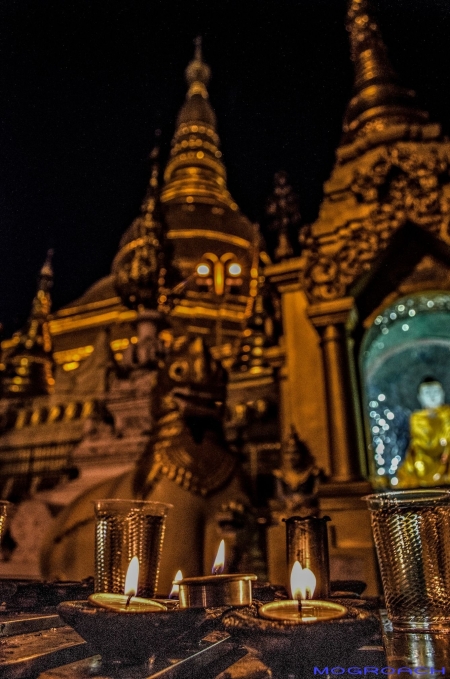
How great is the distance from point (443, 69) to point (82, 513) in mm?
5274

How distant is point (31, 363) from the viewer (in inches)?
541

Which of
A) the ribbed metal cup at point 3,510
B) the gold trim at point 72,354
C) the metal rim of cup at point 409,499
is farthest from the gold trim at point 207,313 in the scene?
the metal rim of cup at point 409,499

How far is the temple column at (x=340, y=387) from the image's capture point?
4691 millimetres

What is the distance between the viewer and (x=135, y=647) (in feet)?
3.19

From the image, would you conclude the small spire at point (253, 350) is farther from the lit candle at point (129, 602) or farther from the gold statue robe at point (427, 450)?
the lit candle at point (129, 602)

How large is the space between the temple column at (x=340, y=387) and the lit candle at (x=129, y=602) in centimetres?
364

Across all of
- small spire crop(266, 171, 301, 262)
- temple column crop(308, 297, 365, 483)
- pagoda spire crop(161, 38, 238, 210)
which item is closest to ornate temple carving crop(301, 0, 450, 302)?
temple column crop(308, 297, 365, 483)

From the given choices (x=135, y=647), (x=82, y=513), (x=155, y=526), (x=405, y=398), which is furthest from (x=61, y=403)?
(x=135, y=647)

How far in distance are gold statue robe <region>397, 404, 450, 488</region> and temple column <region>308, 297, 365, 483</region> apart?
3.78 feet

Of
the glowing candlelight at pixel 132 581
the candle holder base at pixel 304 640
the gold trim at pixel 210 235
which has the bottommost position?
the candle holder base at pixel 304 640

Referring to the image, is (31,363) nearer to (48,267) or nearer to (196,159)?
(48,267)

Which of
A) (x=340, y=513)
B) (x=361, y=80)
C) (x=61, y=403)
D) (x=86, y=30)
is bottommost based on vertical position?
(x=340, y=513)

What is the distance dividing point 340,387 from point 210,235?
1287cm

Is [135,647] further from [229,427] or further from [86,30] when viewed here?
[229,427]
